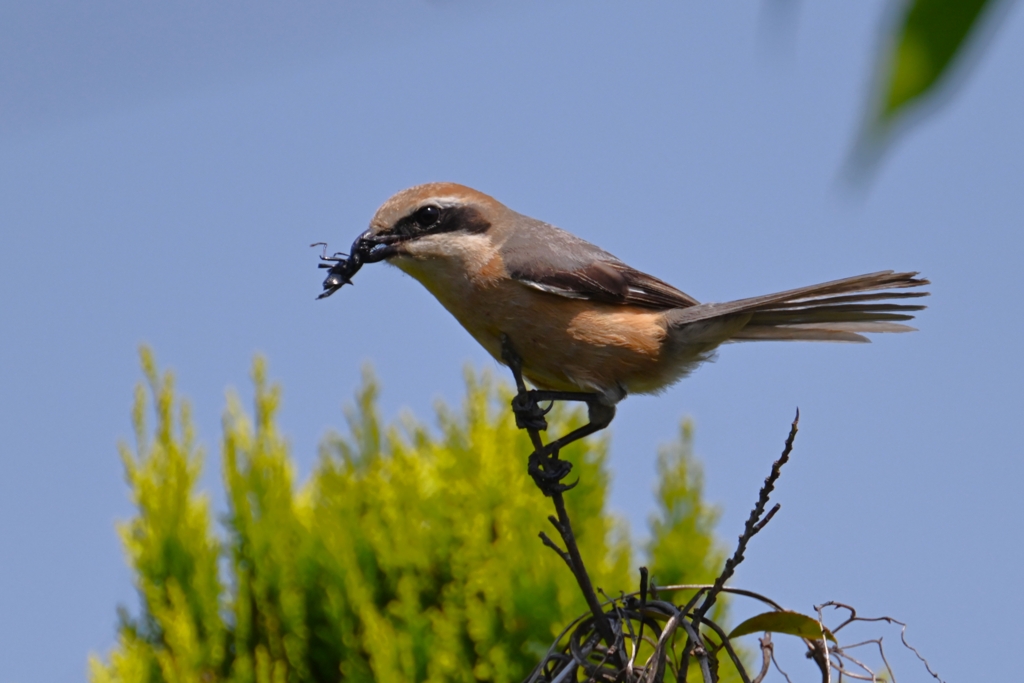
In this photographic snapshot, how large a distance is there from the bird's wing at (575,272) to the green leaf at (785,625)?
162 centimetres

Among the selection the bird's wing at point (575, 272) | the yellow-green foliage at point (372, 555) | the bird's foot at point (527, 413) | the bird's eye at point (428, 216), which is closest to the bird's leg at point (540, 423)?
the bird's foot at point (527, 413)

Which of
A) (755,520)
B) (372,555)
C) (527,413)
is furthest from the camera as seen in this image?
(372,555)

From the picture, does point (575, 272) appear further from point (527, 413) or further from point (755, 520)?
point (755, 520)

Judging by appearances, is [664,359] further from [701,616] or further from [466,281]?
[701,616]

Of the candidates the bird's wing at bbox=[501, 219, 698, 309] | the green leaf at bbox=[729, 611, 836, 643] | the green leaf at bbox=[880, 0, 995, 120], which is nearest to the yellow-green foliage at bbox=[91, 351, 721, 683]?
the bird's wing at bbox=[501, 219, 698, 309]

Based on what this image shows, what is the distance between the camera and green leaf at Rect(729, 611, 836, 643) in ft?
7.07

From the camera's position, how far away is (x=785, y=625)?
2201 mm

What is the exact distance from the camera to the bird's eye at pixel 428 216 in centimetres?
355

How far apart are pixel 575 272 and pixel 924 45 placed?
320 centimetres

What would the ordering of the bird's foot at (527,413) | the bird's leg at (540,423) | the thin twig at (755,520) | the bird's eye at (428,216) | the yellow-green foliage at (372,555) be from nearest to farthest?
the thin twig at (755,520)
the bird's leg at (540,423)
the bird's foot at (527,413)
the bird's eye at (428,216)
the yellow-green foliage at (372,555)

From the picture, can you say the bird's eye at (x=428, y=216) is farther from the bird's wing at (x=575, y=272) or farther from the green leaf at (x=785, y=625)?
the green leaf at (x=785, y=625)

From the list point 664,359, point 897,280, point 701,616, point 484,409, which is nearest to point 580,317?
point 664,359

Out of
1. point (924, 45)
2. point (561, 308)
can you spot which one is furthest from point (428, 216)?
point (924, 45)

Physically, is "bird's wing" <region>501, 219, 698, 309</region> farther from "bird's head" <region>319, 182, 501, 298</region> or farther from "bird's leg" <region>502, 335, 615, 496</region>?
"bird's leg" <region>502, 335, 615, 496</region>
